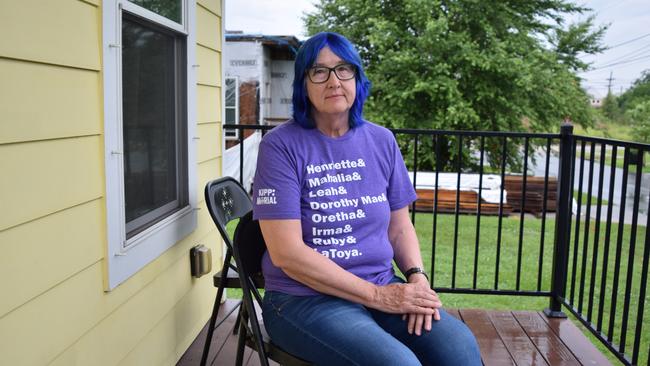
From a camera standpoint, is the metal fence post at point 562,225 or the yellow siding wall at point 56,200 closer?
the yellow siding wall at point 56,200

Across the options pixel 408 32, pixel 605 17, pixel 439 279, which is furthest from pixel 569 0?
pixel 439 279

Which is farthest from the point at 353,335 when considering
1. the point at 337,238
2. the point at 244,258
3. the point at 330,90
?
the point at 330,90

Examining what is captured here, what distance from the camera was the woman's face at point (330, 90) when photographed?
1632 mm

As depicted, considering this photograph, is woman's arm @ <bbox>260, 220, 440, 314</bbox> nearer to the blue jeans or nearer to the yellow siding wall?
the blue jeans

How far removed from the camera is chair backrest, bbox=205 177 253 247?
5.98 feet

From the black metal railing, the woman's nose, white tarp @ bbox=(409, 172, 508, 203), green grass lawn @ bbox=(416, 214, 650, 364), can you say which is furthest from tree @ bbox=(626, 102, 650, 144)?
the woman's nose

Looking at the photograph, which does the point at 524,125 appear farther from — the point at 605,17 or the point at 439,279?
the point at 439,279

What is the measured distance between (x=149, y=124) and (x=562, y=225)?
2239 mm

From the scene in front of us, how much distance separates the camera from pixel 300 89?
5.51 ft

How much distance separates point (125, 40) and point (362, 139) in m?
0.86

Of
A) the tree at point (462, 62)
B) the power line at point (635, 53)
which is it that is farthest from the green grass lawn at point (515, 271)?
the power line at point (635, 53)

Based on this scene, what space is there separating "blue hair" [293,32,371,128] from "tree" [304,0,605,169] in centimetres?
1321

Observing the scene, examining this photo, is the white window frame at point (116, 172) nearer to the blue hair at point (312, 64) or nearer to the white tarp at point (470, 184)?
the blue hair at point (312, 64)

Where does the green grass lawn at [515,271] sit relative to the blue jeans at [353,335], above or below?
below
